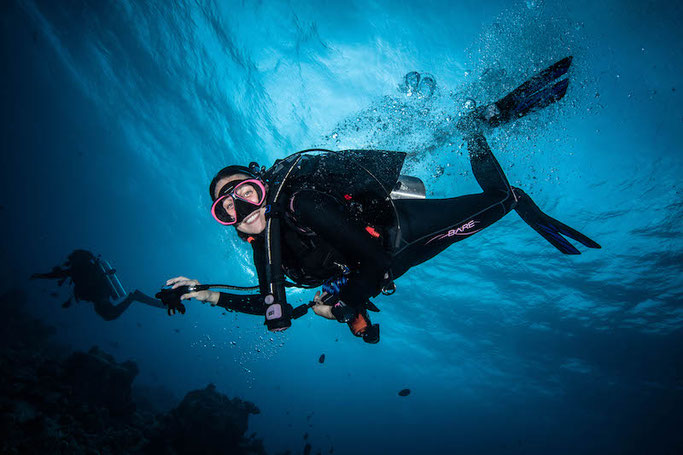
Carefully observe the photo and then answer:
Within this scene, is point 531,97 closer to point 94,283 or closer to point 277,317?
point 277,317

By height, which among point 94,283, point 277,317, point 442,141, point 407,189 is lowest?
point 277,317

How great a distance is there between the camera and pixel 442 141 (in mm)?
9273

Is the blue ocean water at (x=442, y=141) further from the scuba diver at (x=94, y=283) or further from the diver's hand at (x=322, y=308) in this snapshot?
the scuba diver at (x=94, y=283)

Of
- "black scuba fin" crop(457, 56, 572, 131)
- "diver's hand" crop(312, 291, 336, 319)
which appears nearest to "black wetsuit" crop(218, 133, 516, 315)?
"diver's hand" crop(312, 291, 336, 319)

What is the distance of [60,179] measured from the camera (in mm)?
37125

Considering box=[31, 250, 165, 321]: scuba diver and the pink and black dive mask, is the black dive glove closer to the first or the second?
the pink and black dive mask

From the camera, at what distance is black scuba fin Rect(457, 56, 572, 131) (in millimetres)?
3715

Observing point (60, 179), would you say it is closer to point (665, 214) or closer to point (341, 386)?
point (665, 214)

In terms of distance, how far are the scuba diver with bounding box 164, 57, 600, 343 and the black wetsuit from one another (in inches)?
0.5

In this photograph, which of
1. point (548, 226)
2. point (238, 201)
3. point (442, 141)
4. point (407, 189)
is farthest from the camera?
point (442, 141)

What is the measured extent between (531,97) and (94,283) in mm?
17263

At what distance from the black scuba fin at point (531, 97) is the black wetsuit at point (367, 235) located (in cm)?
56

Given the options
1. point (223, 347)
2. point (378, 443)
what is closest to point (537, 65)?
point (378, 443)

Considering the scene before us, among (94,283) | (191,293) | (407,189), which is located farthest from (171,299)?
(94,283)
